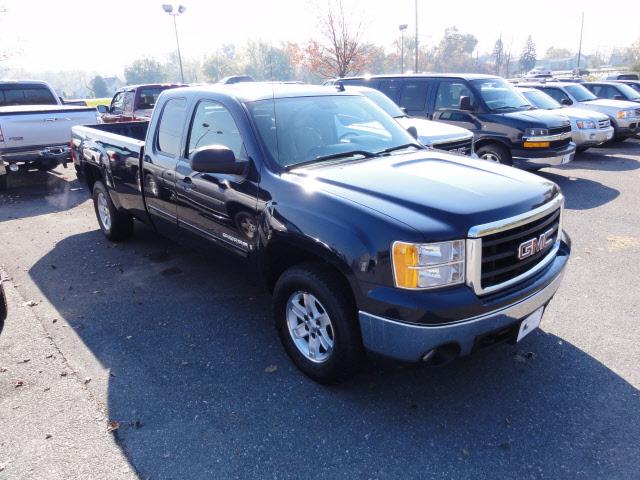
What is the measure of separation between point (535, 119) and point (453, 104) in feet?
4.90

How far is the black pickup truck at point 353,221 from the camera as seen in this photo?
2.62 metres

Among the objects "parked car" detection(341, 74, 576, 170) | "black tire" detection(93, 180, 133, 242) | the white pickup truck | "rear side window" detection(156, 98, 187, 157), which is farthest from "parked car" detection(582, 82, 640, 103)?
"rear side window" detection(156, 98, 187, 157)

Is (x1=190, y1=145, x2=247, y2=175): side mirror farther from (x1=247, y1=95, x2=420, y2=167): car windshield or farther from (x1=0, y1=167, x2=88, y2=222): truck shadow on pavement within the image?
(x1=0, y1=167, x2=88, y2=222): truck shadow on pavement

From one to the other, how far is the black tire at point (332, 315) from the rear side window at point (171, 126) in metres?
1.87

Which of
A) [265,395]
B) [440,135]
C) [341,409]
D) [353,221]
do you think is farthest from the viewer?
[440,135]

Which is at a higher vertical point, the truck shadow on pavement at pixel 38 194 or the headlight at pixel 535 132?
the headlight at pixel 535 132

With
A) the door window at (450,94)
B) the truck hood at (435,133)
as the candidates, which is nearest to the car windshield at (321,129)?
the truck hood at (435,133)

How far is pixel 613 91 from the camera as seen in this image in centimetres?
1494

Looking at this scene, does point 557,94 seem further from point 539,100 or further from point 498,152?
point 498,152

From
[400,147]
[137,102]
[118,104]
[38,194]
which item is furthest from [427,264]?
[118,104]

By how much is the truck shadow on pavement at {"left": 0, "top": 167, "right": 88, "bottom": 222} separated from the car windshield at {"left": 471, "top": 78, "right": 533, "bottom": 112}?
7676 mm

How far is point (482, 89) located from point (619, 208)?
3.32 m

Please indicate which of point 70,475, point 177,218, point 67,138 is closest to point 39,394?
point 70,475

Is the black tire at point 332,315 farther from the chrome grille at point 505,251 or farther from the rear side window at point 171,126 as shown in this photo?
the rear side window at point 171,126
